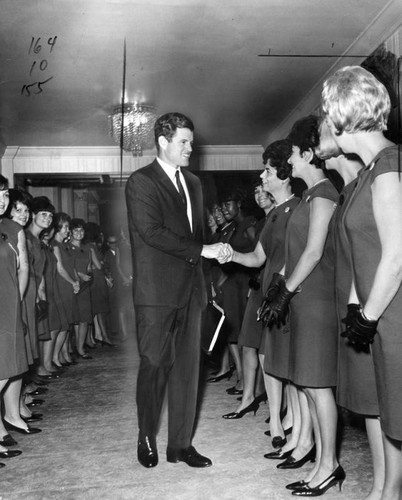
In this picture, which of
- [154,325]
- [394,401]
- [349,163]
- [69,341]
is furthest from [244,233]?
[69,341]

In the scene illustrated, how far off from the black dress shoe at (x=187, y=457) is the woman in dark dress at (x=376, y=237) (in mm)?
989

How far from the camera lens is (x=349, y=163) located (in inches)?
82.2

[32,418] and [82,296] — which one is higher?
[82,296]

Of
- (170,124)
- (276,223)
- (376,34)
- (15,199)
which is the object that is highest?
(376,34)

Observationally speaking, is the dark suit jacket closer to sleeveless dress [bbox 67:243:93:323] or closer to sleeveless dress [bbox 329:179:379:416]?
sleeveless dress [bbox 329:179:379:416]

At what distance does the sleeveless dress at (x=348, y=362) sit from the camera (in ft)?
5.82

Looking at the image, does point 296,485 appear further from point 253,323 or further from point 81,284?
point 81,284

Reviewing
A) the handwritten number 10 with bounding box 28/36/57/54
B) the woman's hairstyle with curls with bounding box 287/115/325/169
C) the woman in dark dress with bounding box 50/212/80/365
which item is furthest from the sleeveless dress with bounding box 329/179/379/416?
the woman in dark dress with bounding box 50/212/80/365

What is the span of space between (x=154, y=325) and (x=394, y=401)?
3.93 feet

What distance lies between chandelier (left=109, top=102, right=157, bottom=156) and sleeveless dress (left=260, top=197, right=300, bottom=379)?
351cm

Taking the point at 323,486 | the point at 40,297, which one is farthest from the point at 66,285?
the point at 323,486

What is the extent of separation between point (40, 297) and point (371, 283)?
3.43 meters

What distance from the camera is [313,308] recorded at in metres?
2.30

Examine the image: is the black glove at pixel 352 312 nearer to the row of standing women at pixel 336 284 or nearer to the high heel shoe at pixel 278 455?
the row of standing women at pixel 336 284
